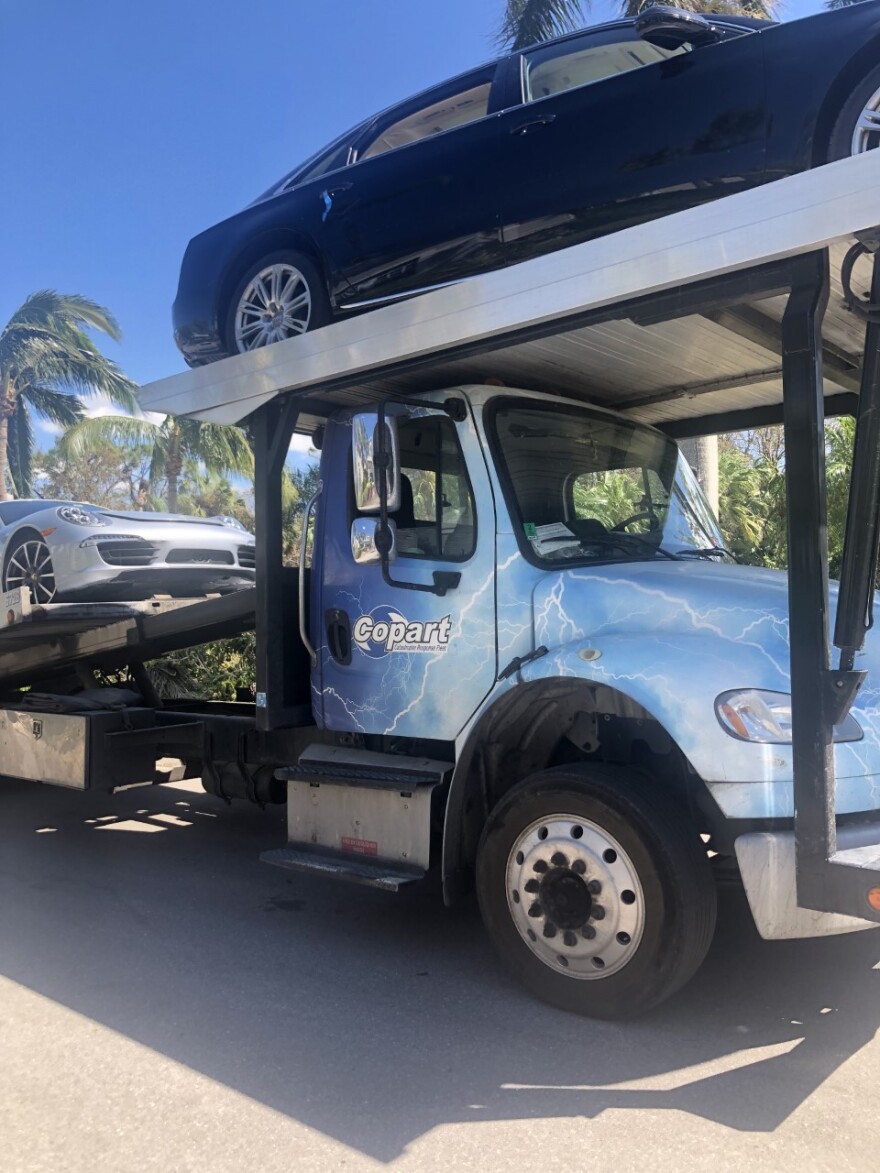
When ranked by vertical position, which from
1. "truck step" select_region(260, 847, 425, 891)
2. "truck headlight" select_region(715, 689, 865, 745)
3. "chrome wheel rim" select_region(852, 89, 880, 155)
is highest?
"chrome wheel rim" select_region(852, 89, 880, 155)

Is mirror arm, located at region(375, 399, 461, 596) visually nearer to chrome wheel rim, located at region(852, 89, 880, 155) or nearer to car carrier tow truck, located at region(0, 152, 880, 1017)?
car carrier tow truck, located at region(0, 152, 880, 1017)

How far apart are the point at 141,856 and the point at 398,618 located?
306cm

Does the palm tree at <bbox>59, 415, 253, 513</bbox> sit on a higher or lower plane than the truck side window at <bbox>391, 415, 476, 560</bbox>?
higher

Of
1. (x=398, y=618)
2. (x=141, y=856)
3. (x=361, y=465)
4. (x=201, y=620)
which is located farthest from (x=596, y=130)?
(x=141, y=856)

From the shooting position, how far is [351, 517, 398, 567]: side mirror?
4.34 m

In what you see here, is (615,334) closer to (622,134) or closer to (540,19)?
(622,134)

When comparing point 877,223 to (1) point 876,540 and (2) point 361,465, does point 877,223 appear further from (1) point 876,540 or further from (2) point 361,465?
(2) point 361,465

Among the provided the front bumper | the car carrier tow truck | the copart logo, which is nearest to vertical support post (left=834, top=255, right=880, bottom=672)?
the car carrier tow truck

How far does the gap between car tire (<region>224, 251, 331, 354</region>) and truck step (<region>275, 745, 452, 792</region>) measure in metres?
2.53

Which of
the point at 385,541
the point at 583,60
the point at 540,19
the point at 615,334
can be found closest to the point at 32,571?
the point at 385,541

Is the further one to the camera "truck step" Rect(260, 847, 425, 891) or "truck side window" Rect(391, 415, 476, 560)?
"truck side window" Rect(391, 415, 476, 560)

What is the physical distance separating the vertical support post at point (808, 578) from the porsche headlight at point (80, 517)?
4.68 meters

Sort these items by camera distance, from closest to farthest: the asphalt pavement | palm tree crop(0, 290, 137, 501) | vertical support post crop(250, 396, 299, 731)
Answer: the asphalt pavement, vertical support post crop(250, 396, 299, 731), palm tree crop(0, 290, 137, 501)

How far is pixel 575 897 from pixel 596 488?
195 cm
